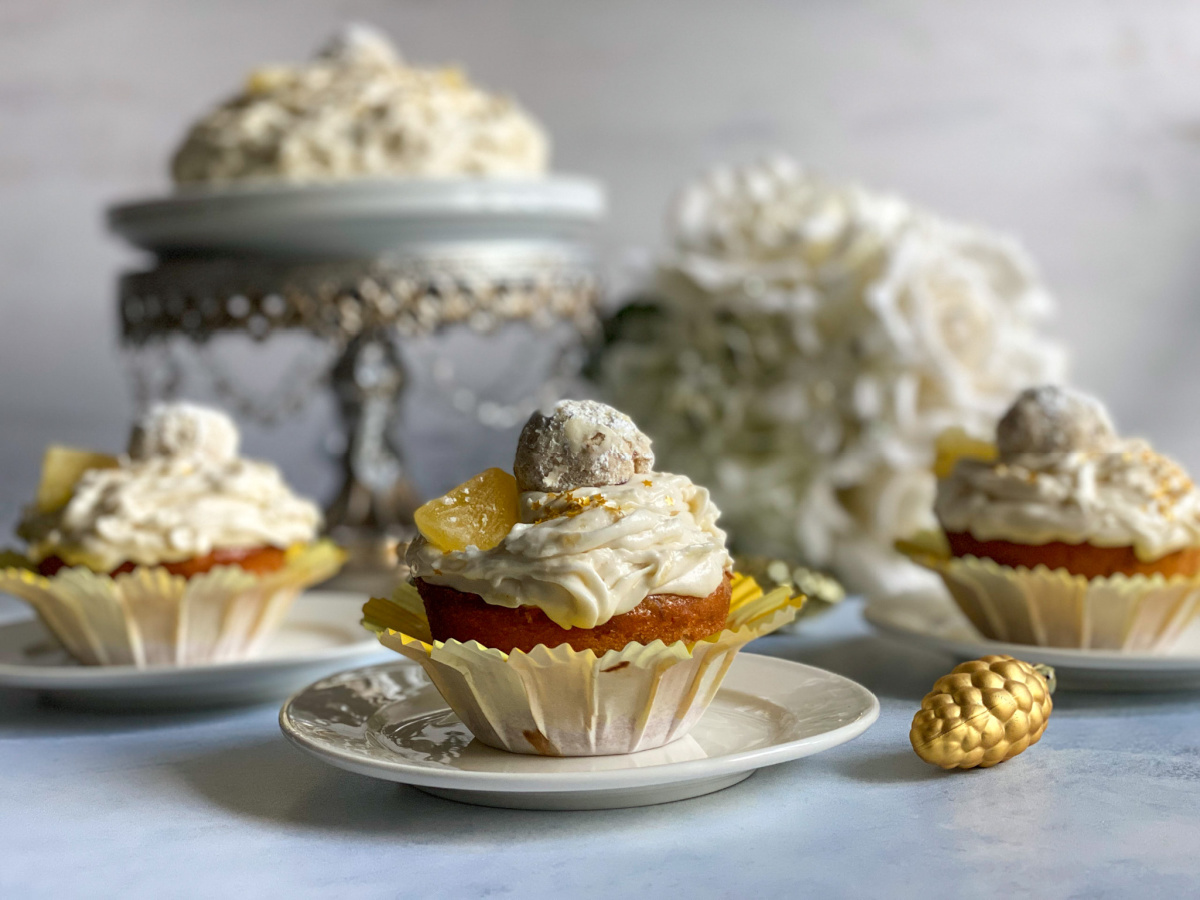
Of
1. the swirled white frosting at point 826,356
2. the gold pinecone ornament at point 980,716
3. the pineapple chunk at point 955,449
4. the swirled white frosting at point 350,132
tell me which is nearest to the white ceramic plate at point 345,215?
the swirled white frosting at point 350,132

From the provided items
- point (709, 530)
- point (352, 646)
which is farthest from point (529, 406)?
point (709, 530)

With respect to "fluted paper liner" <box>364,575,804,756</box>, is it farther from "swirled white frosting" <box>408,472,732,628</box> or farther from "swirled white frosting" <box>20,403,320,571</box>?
"swirled white frosting" <box>20,403,320,571</box>

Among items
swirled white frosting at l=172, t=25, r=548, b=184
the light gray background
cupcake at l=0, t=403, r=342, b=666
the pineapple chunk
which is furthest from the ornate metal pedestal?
the light gray background

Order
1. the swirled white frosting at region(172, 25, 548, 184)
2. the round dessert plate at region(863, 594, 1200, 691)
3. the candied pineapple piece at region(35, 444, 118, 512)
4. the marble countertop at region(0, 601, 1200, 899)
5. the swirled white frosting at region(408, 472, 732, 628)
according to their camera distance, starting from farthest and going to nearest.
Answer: the swirled white frosting at region(172, 25, 548, 184) → the candied pineapple piece at region(35, 444, 118, 512) → the round dessert plate at region(863, 594, 1200, 691) → the swirled white frosting at region(408, 472, 732, 628) → the marble countertop at region(0, 601, 1200, 899)

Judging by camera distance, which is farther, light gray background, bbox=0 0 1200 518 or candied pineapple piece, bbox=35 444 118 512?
light gray background, bbox=0 0 1200 518

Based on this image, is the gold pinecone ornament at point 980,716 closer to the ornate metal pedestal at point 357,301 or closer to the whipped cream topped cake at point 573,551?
the whipped cream topped cake at point 573,551

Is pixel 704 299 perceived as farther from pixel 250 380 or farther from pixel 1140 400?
pixel 250 380
